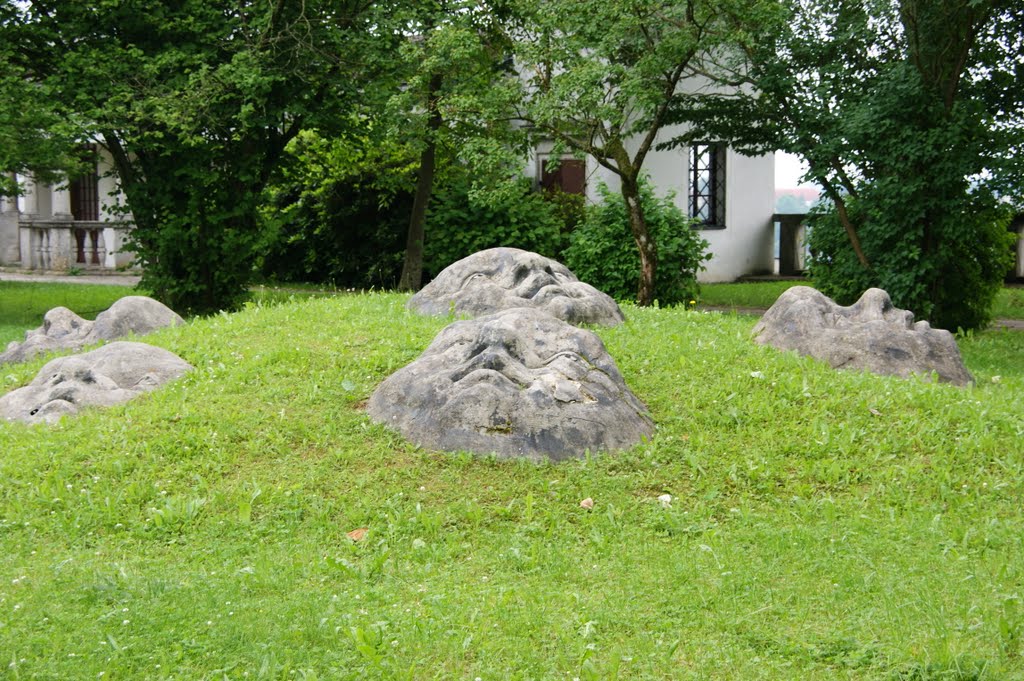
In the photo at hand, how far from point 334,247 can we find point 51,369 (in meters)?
13.8

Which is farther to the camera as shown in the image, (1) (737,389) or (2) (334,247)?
(2) (334,247)

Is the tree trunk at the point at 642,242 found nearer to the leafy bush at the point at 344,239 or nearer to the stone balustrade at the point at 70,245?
the leafy bush at the point at 344,239

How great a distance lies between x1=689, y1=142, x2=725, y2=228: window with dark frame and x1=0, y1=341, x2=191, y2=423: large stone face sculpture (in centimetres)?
1697

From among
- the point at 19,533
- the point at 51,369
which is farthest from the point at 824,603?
the point at 51,369

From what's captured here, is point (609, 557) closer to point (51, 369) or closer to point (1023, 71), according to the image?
point (51, 369)

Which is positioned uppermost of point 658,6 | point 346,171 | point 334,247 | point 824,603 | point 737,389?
point 658,6

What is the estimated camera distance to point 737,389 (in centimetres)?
791

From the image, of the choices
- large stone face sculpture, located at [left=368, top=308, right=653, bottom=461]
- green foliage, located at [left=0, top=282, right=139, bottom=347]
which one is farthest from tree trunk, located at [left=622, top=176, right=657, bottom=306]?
green foliage, located at [left=0, top=282, right=139, bottom=347]

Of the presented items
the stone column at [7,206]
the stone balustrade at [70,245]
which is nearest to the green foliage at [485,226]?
the stone balustrade at [70,245]

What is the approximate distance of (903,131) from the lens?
13344mm

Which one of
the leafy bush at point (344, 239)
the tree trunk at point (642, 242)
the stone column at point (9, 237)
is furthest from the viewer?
the stone column at point (9, 237)

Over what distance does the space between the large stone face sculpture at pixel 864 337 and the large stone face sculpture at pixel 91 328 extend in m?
6.07

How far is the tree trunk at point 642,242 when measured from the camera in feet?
49.8

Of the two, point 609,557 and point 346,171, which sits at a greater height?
point 346,171
